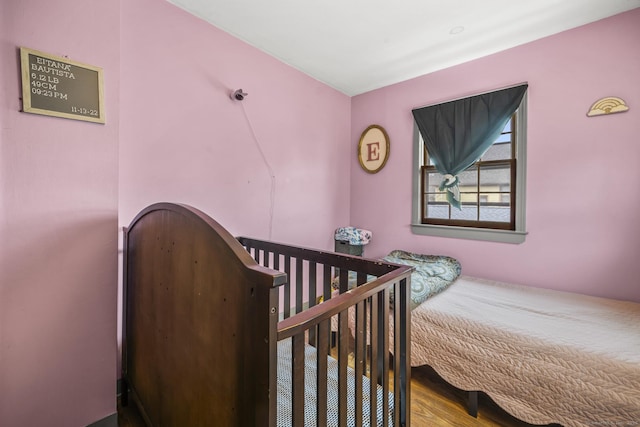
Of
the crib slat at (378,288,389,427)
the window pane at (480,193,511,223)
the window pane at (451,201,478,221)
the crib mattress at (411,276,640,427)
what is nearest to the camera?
the crib slat at (378,288,389,427)

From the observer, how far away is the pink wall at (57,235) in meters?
1.08

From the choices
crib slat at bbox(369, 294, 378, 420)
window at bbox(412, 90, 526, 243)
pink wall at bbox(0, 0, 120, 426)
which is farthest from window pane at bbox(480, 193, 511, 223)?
pink wall at bbox(0, 0, 120, 426)

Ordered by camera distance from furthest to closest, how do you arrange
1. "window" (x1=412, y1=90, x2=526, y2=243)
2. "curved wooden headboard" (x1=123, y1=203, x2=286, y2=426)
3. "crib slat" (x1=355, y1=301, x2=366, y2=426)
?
"window" (x1=412, y1=90, x2=526, y2=243)
"crib slat" (x1=355, y1=301, x2=366, y2=426)
"curved wooden headboard" (x1=123, y1=203, x2=286, y2=426)

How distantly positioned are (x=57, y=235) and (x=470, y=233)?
2.96m

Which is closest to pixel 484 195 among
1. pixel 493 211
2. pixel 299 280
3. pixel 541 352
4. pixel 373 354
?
pixel 493 211

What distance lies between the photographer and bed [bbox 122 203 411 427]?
0.68 metres

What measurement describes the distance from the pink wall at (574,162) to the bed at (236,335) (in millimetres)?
1868

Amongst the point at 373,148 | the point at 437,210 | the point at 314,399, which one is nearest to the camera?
the point at 314,399

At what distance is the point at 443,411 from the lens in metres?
1.58

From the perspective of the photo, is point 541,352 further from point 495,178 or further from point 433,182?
point 433,182

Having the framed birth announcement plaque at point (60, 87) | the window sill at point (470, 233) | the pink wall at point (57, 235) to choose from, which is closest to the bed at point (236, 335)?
the pink wall at point (57, 235)

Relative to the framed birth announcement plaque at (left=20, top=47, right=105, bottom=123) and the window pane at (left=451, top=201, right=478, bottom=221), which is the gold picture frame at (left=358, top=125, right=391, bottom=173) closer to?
the window pane at (left=451, top=201, right=478, bottom=221)

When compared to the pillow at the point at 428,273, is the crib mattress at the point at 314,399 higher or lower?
lower

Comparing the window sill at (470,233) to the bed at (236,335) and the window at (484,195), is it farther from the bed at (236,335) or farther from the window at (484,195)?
the bed at (236,335)
